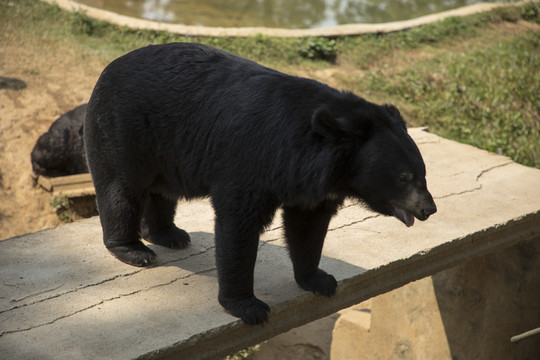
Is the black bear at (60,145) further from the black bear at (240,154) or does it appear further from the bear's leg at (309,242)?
the bear's leg at (309,242)

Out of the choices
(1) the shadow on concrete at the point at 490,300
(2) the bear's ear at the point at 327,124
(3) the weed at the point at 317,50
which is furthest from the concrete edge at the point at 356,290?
(3) the weed at the point at 317,50

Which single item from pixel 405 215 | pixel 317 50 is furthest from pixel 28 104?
pixel 405 215

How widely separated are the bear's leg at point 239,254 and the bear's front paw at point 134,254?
1.97 feet

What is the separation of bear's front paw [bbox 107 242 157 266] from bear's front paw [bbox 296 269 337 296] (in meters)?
0.80

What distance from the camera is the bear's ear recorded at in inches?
99.9

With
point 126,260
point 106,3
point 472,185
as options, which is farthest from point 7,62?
point 472,185

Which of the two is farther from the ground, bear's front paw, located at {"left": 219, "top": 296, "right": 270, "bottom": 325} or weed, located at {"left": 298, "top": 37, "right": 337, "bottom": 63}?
weed, located at {"left": 298, "top": 37, "right": 337, "bottom": 63}

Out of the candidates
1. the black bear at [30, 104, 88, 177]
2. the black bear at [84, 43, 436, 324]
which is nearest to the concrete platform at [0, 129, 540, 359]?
the black bear at [84, 43, 436, 324]

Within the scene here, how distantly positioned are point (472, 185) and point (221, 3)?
306 inches

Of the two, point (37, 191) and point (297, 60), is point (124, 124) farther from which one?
point (297, 60)

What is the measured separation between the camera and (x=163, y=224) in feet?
11.7

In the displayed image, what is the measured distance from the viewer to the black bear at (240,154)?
2.64 m

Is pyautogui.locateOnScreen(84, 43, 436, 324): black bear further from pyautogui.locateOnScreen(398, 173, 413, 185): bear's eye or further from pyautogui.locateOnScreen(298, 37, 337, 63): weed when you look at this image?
pyautogui.locateOnScreen(298, 37, 337, 63): weed

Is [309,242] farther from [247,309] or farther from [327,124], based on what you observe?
[327,124]
